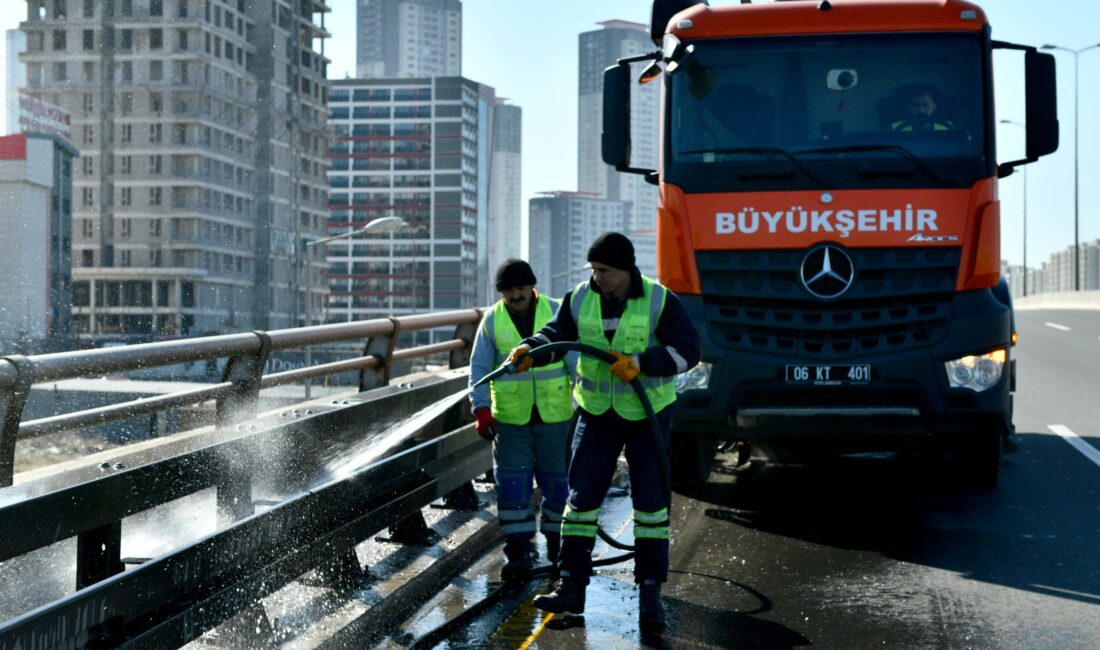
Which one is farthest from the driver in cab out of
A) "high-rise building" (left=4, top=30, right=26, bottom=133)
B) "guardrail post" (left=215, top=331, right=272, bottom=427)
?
"high-rise building" (left=4, top=30, right=26, bottom=133)

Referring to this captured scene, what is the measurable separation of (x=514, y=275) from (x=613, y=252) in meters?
1.19

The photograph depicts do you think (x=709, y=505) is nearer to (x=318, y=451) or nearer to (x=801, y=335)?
(x=801, y=335)

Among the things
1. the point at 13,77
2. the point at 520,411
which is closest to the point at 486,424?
the point at 520,411

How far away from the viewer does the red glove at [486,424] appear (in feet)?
22.9

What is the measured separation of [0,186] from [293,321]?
5234 centimetres

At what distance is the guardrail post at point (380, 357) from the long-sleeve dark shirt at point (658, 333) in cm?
364

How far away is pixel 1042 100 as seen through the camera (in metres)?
8.82

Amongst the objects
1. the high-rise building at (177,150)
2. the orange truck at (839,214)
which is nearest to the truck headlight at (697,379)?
the orange truck at (839,214)

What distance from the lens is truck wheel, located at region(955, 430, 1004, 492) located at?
381 inches

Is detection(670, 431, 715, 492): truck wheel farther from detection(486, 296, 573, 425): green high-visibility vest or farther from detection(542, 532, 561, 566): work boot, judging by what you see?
detection(486, 296, 573, 425): green high-visibility vest

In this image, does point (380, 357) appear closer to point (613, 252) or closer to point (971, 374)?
point (971, 374)

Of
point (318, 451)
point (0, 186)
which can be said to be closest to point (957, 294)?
point (318, 451)

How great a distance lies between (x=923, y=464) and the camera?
1153 centimetres

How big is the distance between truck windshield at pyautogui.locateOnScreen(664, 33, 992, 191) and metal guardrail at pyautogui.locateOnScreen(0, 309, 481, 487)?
2562mm
